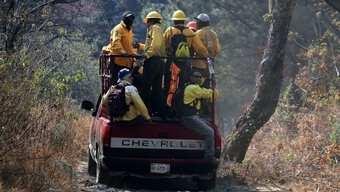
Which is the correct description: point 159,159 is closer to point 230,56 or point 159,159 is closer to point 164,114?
point 164,114

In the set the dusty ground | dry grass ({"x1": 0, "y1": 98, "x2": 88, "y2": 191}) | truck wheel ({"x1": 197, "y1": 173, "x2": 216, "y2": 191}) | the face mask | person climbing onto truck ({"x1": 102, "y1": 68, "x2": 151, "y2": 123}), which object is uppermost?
the face mask

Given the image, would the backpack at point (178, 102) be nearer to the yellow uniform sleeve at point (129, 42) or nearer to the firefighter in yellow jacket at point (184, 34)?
the firefighter in yellow jacket at point (184, 34)

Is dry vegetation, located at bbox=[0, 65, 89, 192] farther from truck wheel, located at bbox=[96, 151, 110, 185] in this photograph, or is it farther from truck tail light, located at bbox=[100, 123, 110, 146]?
truck wheel, located at bbox=[96, 151, 110, 185]

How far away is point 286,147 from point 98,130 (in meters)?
7.49

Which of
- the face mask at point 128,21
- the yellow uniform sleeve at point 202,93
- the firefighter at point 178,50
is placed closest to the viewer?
the yellow uniform sleeve at point 202,93

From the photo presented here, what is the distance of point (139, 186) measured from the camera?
37.1ft

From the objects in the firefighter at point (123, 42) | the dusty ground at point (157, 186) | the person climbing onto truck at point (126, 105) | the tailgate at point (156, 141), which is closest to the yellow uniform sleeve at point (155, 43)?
the firefighter at point (123, 42)

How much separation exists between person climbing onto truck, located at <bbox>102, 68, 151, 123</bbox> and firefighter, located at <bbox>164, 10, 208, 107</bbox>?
0.64m

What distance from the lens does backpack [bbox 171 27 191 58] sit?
11.4 meters

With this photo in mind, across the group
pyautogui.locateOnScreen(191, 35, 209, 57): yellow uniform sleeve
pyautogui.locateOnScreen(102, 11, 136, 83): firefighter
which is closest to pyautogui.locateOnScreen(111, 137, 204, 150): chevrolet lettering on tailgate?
pyautogui.locateOnScreen(102, 11, 136, 83): firefighter

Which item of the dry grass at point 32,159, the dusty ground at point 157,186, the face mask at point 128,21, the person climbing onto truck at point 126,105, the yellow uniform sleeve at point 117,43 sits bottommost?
the dusty ground at point 157,186

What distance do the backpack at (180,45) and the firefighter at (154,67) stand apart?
0.65 ft

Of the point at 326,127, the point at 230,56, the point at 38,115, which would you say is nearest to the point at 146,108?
the point at 38,115

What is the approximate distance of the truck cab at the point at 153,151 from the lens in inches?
412
